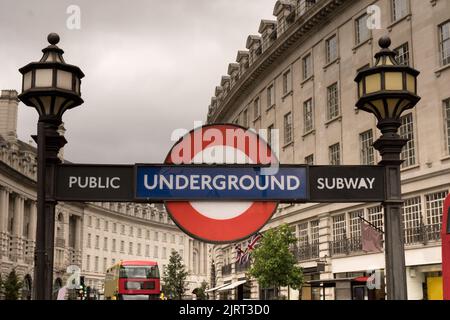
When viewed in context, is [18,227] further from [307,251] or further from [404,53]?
[404,53]

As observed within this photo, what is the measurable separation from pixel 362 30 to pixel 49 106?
36.6 metres

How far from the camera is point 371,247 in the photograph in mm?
34344

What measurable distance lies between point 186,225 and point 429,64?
3140 centimetres

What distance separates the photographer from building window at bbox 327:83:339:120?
139 feet

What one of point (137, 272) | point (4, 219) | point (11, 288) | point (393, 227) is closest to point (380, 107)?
point (393, 227)

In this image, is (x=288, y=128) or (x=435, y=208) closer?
(x=435, y=208)

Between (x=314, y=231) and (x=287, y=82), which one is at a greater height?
(x=287, y=82)

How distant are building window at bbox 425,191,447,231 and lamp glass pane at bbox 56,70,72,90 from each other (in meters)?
29.8

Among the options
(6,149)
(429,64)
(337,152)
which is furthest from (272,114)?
(6,149)

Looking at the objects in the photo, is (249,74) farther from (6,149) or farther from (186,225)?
(186,225)

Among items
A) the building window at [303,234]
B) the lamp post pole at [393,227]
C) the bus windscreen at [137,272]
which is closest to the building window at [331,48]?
the building window at [303,234]

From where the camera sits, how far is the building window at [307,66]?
46219mm

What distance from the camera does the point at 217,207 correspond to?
4484 mm

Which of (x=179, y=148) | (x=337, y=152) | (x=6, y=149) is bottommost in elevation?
(x=179, y=148)
